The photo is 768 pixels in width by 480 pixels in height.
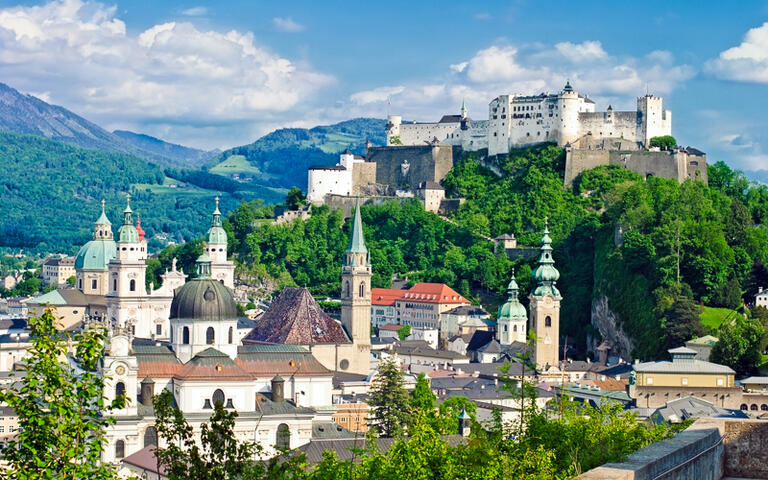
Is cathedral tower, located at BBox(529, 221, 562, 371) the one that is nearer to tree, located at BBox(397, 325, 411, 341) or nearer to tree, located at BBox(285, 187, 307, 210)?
tree, located at BBox(397, 325, 411, 341)

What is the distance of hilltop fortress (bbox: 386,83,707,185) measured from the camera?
108m

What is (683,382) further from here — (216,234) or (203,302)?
(216,234)

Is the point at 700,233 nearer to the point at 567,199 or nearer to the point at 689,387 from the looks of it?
the point at 689,387

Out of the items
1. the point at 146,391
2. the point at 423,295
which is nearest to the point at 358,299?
the point at 146,391

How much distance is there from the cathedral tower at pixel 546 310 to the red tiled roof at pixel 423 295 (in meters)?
8.89

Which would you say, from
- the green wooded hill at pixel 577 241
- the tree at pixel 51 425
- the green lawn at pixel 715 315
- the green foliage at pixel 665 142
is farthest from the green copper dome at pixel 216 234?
the tree at pixel 51 425

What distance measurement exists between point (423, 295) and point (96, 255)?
25493mm

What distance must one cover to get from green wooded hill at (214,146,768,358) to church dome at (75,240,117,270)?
17.8 meters

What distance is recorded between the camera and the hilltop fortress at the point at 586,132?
10762 centimetres

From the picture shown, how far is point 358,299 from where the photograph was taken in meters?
76.8

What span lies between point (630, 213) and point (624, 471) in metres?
78.7

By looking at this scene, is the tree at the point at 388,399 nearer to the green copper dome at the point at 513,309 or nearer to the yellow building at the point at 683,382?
the yellow building at the point at 683,382

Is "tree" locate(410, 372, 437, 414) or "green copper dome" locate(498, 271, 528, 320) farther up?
"green copper dome" locate(498, 271, 528, 320)

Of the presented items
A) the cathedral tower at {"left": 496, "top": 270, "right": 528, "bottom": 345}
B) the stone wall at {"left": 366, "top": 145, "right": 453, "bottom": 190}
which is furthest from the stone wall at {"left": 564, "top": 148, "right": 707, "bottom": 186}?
the cathedral tower at {"left": 496, "top": 270, "right": 528, "bottom": 345}
